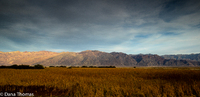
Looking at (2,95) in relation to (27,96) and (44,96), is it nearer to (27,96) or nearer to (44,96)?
(27,96)

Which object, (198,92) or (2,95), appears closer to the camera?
(2,95)

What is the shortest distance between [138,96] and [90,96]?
3508mm

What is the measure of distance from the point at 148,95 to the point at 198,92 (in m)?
4.50

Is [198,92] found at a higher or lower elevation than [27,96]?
lower

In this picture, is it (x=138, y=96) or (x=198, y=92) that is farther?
(x=198, y=92)

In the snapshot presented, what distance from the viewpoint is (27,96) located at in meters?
7.12

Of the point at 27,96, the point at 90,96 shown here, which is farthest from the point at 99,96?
the point at 27,96

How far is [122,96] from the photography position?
24.9 feet

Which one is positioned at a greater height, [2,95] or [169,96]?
[2,95]

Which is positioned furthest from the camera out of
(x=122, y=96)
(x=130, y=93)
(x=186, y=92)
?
(x=186, y=92)

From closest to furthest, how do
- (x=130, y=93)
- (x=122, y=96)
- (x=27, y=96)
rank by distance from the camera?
(x=27, y=96) < (x=122, y=96) < (x=130, y=93)

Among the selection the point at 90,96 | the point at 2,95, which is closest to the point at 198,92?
the point at 90,96

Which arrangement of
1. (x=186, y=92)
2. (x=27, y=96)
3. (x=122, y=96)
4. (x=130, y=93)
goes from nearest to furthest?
(x=27, y=96) < (x=122, y=96) < (x=130, y=93) < (x=186, y=92)

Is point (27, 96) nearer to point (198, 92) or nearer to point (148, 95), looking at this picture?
point (148, 95)
